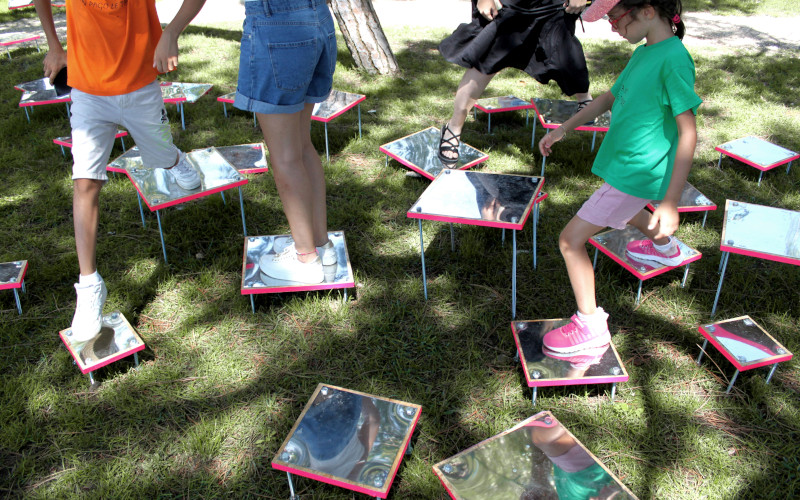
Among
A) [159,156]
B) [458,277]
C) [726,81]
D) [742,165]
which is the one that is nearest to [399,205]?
[458,277]

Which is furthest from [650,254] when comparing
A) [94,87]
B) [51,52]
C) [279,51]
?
[51,52]

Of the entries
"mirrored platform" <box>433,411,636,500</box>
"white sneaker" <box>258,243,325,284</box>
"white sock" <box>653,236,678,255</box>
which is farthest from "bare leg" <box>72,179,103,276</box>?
"white sock" <box>653,236,678,255</box>

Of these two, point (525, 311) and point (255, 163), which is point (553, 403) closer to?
point (525, 311)

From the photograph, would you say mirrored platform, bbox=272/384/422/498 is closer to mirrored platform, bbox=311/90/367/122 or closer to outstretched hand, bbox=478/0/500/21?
mirrored platform, bbox=311/90/367/122

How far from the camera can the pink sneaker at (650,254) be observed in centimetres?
314

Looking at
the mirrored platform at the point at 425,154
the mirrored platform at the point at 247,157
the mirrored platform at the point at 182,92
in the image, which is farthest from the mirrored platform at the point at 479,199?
the mirrored platform at the point at 182,92

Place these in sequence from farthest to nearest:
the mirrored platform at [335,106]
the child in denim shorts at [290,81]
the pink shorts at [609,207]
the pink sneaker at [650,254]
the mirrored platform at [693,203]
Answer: the mirrored platform at [335,106] < the mirrored platform at [693,203] < the pink sneaker at [650,254] < the pink shorts at [609,207] < the child in denim shorts at [290,81]

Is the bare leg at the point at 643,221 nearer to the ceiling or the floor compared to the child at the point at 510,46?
nearer to the floor

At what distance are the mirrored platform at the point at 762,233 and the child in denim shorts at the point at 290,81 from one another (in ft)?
7.03

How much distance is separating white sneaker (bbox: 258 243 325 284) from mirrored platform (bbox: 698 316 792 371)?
1.96 meters

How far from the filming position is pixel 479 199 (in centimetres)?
299

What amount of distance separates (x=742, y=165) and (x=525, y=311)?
2.69 meters

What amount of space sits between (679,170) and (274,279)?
203 cm

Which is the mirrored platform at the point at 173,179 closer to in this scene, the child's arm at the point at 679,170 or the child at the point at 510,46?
the child at the point at 510,46
